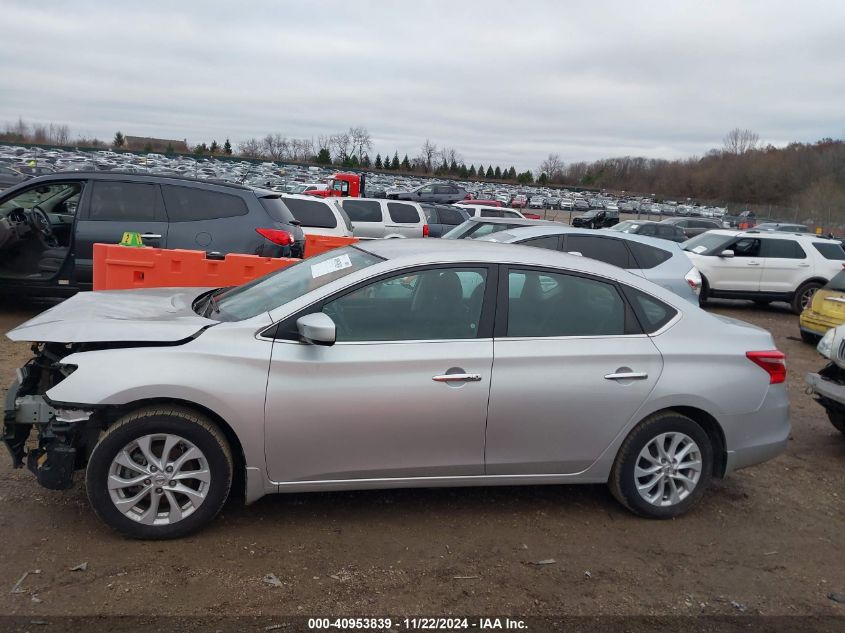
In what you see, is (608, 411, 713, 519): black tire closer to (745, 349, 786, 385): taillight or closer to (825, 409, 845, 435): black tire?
(745, 349, 786, 385): taillight

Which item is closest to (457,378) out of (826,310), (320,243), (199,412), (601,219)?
(199,412)

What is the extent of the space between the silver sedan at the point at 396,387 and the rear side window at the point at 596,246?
15.5 feet

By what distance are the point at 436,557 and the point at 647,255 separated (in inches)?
261

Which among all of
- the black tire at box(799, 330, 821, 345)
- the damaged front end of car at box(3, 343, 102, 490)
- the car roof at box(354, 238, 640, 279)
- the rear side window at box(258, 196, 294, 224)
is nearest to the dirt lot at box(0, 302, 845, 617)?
the damaged front end of car at box(3, 343, 102, 490)

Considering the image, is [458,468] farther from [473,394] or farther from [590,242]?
[590,242]

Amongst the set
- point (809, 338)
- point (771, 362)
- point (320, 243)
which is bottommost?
point (809, 338)

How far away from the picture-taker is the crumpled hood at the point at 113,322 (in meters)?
3.92

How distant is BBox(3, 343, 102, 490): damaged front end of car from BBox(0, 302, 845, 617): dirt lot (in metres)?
0.37

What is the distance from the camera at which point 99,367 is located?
380cm

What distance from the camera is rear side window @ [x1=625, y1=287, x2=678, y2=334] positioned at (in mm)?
4637

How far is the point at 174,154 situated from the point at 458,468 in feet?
264

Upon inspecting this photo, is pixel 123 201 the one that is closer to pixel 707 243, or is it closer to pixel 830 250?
pixel 707 243

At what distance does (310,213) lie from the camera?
14.7 meters

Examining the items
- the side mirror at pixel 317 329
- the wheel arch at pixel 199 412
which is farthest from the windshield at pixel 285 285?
the wheel arch at pixel 199 412
